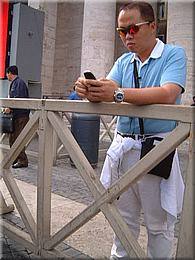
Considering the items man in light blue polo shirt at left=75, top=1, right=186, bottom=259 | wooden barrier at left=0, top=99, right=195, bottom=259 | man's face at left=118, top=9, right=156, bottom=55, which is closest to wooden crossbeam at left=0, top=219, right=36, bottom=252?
wooden barrier at left=0, top=99, right=195, bottom=259

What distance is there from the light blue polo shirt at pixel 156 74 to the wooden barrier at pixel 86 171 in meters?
0.25

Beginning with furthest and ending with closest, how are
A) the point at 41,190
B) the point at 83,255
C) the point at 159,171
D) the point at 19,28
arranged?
1. the point at 19,28
2. the point at 83,255
3. the point at 41,190
4. the point at 159,171

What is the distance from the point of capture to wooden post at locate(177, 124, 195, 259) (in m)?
1.65

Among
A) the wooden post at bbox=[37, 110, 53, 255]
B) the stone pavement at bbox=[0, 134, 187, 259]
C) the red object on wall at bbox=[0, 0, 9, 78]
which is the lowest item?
the stone pavement at bbox=[0, 134, 187, 259]

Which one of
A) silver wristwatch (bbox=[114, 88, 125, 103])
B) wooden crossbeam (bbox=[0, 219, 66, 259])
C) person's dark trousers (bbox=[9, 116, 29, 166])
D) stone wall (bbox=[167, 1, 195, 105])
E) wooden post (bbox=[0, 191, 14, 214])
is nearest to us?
silver wristwatch (bbox=[114, 88, 125, 103])

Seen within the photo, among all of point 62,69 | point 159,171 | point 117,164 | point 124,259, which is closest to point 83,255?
point 124,259

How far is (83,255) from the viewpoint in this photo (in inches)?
113

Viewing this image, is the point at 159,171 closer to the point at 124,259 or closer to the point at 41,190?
the point at 124,259

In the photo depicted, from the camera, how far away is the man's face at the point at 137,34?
201cm

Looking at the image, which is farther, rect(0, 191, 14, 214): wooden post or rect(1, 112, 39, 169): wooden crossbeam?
rect(0, 191, 14, 214): wooden post

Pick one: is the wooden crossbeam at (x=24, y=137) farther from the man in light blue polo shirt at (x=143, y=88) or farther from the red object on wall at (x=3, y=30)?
the red object on wall at (x=3, y=30)

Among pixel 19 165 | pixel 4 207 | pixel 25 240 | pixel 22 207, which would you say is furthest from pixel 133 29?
pixel 19 165

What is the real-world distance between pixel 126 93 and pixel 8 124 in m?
4.25

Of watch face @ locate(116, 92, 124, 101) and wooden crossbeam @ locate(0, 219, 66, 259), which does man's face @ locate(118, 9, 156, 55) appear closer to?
watch face @ locate(116, 92, 124, 101)
